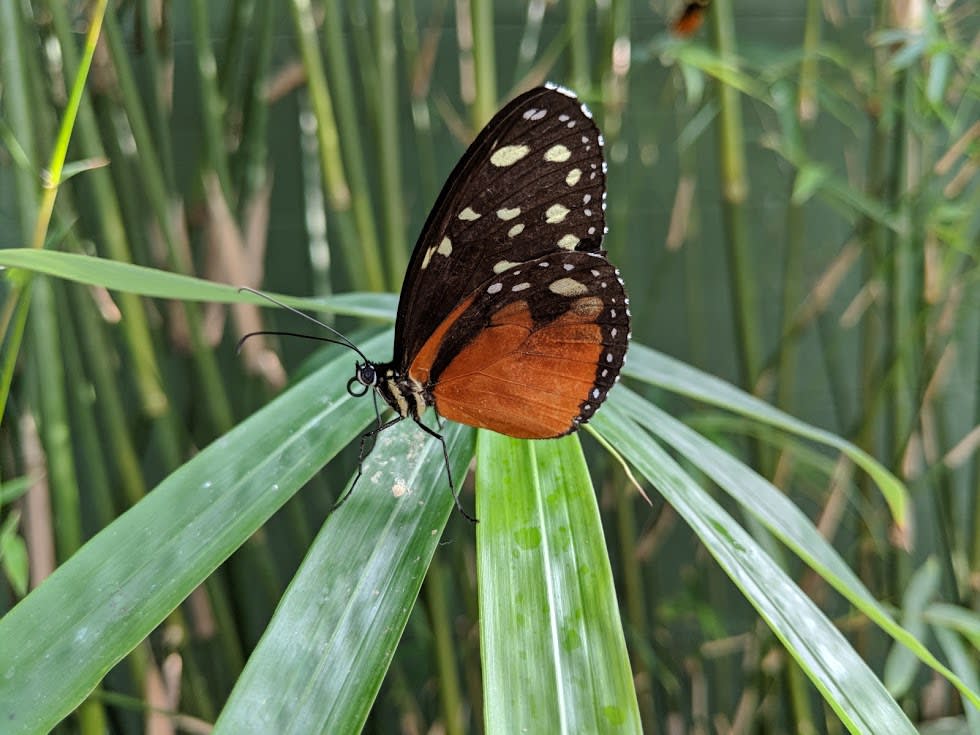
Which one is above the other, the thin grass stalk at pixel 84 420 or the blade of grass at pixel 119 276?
the blade of grass at pixel 119 276

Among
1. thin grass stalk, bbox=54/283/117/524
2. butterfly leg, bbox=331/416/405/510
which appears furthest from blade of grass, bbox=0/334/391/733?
thin grass stalk, bbox=54/283/117/524

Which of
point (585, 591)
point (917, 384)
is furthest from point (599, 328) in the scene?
point (917, 384)

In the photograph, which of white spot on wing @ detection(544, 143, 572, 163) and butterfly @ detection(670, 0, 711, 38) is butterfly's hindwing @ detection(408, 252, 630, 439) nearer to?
white spot on wing @ detection(544, 143, 572, 163)

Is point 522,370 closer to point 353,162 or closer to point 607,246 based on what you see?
point 353,162

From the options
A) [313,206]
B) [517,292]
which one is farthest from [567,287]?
[313,206]

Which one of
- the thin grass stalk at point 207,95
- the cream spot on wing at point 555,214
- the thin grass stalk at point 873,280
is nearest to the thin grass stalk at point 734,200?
the thin grass stalk at point 873,280

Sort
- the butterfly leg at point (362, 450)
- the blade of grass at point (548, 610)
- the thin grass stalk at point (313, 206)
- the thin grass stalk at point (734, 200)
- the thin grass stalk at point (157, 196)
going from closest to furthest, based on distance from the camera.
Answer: the blade of grass at point (548, 610)
the butterfly leg at point (362, 450)
the thin grass stalk at point (157, 196)
the thin grass stalk at point (734, 200)
the thin grass stalk at point (313, 206)

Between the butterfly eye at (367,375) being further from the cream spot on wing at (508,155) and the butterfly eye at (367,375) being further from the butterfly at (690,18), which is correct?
the butterfly at (690,18)

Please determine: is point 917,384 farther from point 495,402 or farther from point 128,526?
point 128,526
